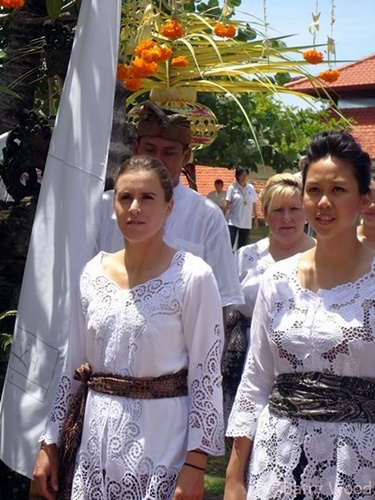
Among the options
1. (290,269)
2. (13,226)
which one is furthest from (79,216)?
(290,269)

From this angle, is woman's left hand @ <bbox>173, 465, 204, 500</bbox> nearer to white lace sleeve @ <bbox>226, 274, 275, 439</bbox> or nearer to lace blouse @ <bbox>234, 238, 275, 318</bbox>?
white lace sleeve @ <bbox>226, 274, 275, 439</bbox>

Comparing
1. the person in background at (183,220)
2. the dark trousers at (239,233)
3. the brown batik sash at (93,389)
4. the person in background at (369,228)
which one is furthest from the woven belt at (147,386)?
the dark trousers at (239,233)

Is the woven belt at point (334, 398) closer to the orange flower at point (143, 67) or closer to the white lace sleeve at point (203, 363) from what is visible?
the white lace sleeve at point (203, 363)

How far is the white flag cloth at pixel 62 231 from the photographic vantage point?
3.61 metres

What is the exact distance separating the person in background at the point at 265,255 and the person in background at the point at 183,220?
0.90 meters

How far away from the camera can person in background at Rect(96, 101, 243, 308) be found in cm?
391

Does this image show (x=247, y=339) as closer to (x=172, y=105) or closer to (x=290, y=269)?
(x=172, y=105)

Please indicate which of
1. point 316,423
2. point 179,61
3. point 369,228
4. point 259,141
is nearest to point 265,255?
point 369,228

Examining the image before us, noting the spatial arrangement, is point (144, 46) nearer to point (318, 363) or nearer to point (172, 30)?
point (172, 30)

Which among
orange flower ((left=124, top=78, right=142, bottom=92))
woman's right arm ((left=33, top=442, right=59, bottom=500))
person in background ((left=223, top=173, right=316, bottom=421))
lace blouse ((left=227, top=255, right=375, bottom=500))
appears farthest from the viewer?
person in background ((left=223, top=173, right=316, bottom=421))

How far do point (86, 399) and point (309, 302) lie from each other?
799 millimetres

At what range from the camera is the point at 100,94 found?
365cm

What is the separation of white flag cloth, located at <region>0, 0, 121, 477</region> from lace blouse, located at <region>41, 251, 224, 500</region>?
0.62 m

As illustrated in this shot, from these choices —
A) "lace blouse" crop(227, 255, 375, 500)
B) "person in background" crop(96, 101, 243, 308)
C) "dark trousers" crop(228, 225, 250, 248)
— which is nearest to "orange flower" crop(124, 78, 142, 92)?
"person in background" crop(96, 101, 243, 308)
